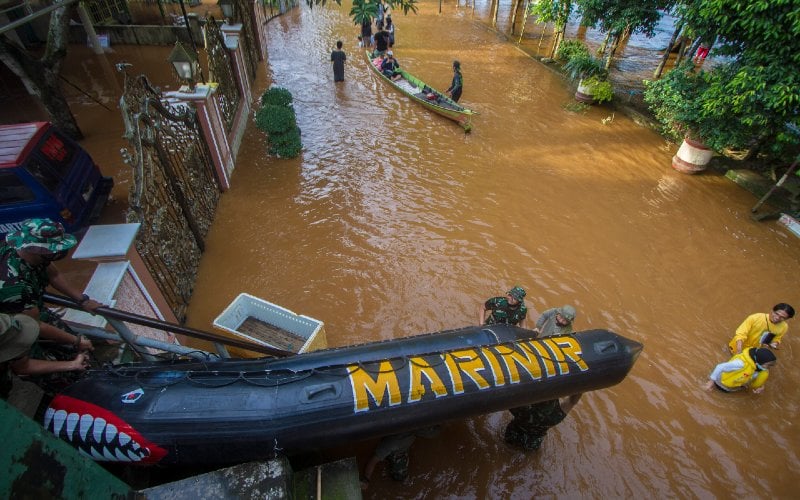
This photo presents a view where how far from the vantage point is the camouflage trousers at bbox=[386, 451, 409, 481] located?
150 inches

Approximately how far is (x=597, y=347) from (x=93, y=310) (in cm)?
434

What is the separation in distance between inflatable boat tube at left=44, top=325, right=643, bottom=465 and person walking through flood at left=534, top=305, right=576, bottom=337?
48 centimetres

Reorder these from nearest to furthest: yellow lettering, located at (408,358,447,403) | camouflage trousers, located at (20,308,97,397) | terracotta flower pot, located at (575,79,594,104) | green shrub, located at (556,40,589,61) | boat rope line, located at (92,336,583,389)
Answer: camouflage trousers, located at (20,308,97,397)
boat rope line, located at (92,336,583,389)
yellow lettering, located at (408,358,447,403)
terracotta flower pot, located at (575,79,594,104)
green shrub, located at (556,40,589,61)

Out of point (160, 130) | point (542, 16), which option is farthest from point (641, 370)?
point (542, 16)

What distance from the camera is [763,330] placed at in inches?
197

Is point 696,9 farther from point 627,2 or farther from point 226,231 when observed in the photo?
point 226,231

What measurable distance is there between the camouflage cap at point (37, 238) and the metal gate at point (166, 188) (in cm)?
135

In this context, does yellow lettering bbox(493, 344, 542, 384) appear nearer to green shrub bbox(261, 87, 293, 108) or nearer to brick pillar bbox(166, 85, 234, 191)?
brick pillar bbox(166, 85, 234, 191)

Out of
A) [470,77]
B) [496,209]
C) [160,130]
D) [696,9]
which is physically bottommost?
[496,209]

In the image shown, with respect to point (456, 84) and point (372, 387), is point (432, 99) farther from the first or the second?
point (372, 387)

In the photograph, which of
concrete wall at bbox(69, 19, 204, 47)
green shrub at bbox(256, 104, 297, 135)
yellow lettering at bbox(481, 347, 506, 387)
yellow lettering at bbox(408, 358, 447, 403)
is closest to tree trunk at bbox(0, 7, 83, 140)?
green shrub at bbox(256, 104, 297, 135)

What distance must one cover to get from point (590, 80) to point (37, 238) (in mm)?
12947

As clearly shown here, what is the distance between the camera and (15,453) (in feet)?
5.59

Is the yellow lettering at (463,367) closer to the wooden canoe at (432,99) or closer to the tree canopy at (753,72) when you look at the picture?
the tree canopy at (753,72)
